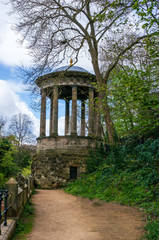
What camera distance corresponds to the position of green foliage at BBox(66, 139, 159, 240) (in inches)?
302

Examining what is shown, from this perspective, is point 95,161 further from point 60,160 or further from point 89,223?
point 89,223

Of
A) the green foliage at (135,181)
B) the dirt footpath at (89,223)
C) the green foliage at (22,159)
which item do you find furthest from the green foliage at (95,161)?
the green foliage at (22,159)

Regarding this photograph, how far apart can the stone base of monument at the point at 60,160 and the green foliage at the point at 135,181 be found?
4.99m

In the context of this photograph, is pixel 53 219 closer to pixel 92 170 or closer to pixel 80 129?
pixel 92 170

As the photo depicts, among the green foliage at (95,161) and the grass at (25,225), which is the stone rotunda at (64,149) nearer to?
the green foliage at (95,161)

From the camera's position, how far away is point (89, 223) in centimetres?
718

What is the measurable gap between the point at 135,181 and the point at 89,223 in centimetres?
386

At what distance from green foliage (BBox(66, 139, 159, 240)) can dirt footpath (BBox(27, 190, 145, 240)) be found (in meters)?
0.42

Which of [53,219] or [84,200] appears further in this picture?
[84,200]

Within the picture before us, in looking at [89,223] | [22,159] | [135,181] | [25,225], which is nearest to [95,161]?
[135,181]

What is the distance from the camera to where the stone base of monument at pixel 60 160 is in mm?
19375

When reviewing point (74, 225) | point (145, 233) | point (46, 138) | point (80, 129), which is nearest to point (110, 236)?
point (145, 233)

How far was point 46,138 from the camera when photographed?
21.0 m

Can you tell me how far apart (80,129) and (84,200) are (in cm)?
1520
